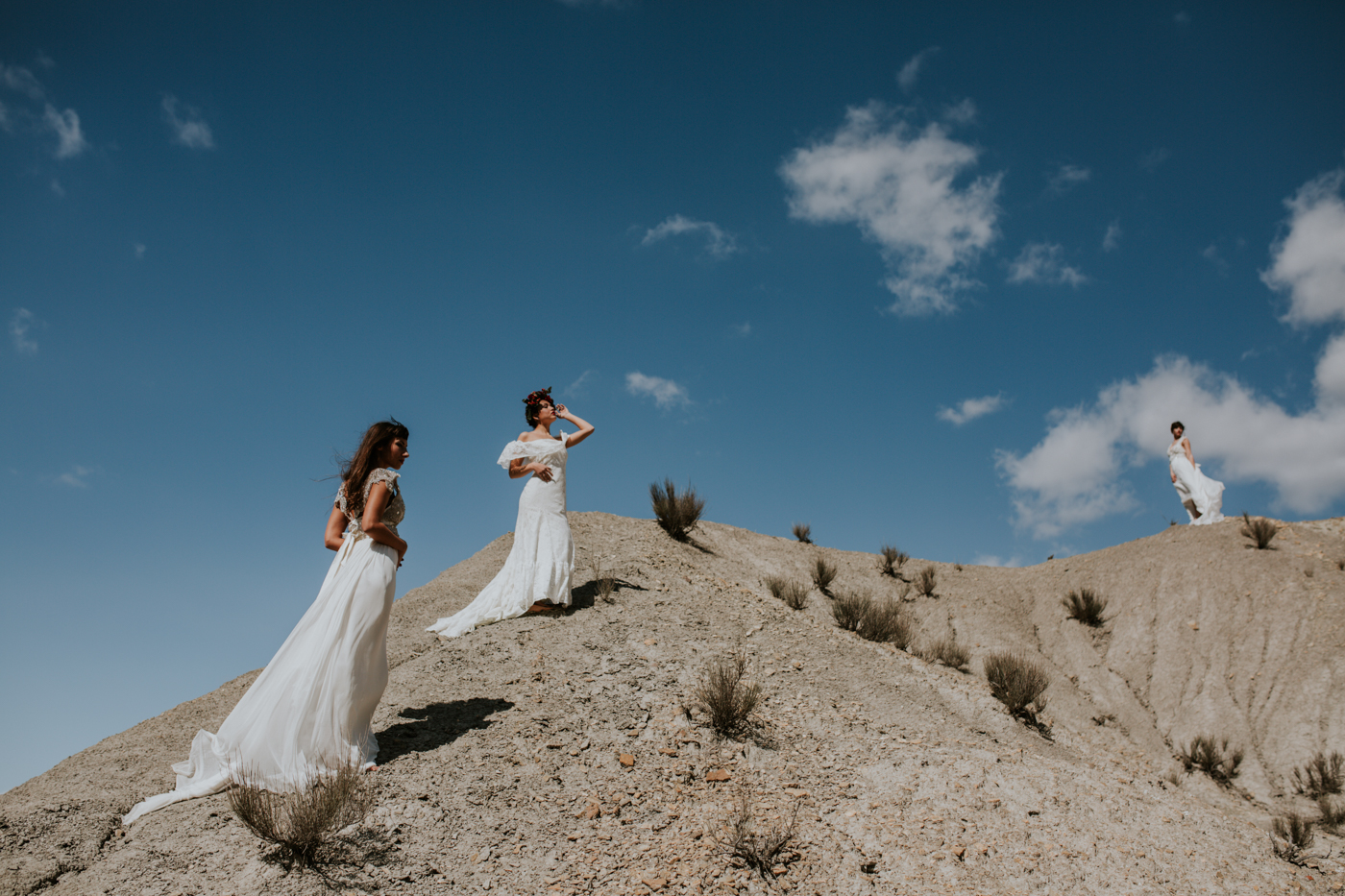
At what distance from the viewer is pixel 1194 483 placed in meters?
17.6

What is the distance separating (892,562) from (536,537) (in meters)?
13.6

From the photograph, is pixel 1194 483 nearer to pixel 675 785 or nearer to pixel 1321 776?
pixel 1321 776

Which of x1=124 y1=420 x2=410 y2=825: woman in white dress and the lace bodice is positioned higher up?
the lace bodice

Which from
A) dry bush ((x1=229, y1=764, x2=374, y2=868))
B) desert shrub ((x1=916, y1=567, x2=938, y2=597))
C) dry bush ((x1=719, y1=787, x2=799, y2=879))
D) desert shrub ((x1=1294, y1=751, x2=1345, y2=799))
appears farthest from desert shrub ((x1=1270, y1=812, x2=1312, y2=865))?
desert shrub ((x1=916, y1=567, x2=938, y2=597))

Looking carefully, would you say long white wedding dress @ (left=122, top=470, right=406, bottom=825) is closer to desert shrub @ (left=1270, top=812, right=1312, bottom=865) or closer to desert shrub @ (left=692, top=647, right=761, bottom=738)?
desert shrub @ (left=692, top=647, right=761, bottom=738)

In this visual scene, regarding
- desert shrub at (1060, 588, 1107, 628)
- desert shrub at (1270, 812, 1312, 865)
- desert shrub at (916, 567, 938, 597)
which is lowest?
desert shrub at (1270, 812, 1312, 865)

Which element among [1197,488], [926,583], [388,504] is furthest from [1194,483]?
[388,504]

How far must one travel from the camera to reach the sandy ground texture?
450 cm

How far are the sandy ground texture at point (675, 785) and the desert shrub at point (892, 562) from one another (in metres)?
7.61

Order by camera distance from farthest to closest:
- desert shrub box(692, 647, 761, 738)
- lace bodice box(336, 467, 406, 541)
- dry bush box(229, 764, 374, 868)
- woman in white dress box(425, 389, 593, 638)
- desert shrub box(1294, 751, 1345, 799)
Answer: desert shrub box(1294, 751, 1345, 799) → woman in white dress box(425, 389, 593, 638) → desert shrub box(692, 647, 761, 738) → lace bodice box(336, 467, 406, 541) → dry bush box(229, 764, 374, 868)

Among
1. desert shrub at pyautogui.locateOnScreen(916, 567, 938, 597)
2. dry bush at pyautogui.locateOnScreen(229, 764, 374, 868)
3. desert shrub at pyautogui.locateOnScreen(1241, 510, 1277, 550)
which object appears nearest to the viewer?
dry bush at pyautogui.locateOnScreen(229, 764, 374, 868)

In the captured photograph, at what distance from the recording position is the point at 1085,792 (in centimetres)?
631

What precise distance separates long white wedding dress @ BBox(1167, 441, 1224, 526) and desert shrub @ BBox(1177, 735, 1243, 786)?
786 cm

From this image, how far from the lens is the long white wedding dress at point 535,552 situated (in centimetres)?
871
